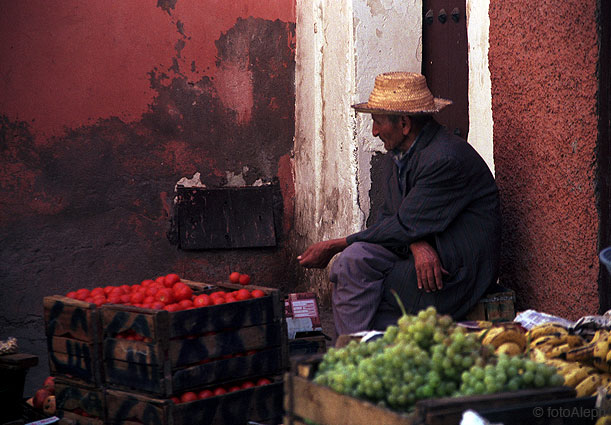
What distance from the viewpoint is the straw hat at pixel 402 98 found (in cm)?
417

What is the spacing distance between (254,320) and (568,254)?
5.06 ft

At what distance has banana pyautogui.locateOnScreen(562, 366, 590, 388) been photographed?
2.52 m

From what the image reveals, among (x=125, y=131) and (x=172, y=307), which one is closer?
(x=172, y=307)

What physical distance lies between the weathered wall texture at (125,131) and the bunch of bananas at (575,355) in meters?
3.95

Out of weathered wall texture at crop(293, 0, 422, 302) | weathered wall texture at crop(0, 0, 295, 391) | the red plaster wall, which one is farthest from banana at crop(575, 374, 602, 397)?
weathered wall texture at crop(0, 0, 295, 391)

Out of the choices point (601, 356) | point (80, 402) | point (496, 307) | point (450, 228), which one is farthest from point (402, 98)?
point (80, 402)

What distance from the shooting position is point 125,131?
6.41m

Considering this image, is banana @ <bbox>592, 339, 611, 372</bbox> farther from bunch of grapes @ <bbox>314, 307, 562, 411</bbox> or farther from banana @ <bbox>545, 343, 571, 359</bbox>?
bunch of grapes @ <bbox>314, 307, 562, 411</bbox>

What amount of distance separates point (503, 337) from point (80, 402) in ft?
7.16

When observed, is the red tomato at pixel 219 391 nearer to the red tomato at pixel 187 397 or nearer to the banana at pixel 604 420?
the red tomato at pixel 187 397

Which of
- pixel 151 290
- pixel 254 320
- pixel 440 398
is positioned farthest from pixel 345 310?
pixel 440 398

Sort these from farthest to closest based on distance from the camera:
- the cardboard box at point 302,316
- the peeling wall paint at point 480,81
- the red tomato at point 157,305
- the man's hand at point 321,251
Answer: the peeling wall paint at point 480,81
the cardboard box at point 302,316
the man's hand at point 321,251
the red tomato at point 157,305

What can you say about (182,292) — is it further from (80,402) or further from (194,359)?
(80,402)

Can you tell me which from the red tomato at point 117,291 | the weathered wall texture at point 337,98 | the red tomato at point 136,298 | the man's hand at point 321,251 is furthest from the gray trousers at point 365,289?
the weathered wall texture at point 337,98
